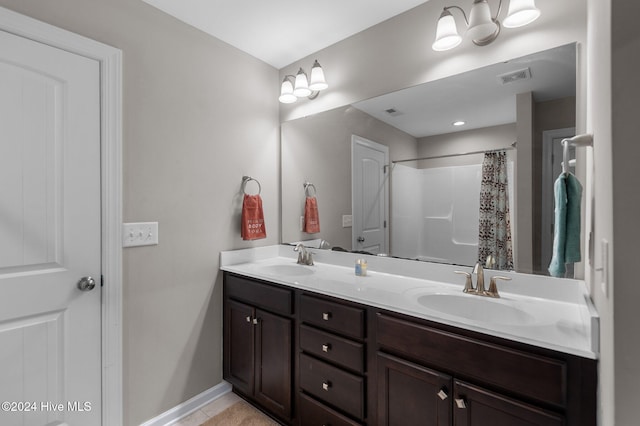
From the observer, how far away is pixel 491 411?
1.00 meters

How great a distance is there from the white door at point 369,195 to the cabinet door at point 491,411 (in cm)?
92

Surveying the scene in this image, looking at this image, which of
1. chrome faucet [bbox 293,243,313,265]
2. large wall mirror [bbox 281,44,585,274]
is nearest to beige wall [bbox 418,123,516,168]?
large wall mirror [bbox 281,44,585,274]

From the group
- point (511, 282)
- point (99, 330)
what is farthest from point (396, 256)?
point (99, 330)

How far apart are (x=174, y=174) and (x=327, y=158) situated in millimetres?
1027

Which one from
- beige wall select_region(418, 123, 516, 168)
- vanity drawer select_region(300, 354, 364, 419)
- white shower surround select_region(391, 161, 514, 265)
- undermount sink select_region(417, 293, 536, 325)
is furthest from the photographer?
white shower surround select_region(391, 161, 514, 265)

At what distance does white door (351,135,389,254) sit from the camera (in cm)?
188

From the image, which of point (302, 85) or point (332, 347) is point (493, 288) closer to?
point (332, 347)

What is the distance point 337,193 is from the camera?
213 cm

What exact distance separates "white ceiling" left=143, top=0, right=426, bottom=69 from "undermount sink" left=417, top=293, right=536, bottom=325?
5.29 feet

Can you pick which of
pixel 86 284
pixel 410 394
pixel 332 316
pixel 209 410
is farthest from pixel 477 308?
pixel 86 284

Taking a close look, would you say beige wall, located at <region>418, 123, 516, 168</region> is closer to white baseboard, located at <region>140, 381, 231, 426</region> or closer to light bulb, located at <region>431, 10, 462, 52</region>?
light bulb, located at <region>431, 10, 462, 52</region>

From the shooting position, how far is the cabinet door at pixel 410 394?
1.10 meters

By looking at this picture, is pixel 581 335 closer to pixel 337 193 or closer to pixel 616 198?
pixel 616 198

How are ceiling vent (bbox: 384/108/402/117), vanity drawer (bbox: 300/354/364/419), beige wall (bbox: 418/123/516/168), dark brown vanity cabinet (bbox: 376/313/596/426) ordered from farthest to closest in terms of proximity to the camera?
ceiling vent (bbox: 384/108/402/117), beige wall (bbox: 418/123/516/168), vanity drawer (bbox: 300/354/364/419), dark brown vanity cabinet (bbox: 376/313/596/426)
